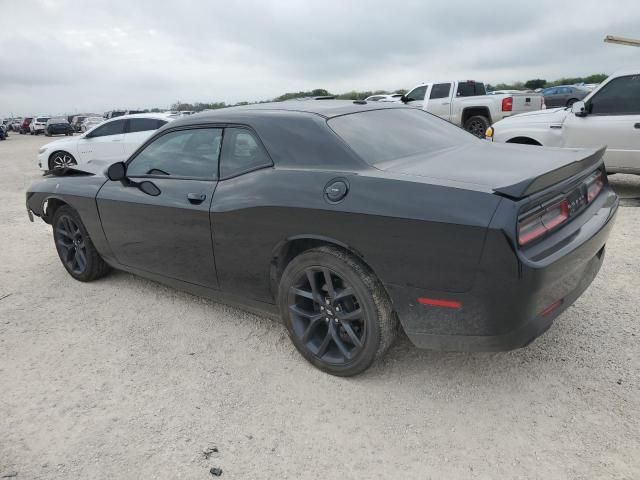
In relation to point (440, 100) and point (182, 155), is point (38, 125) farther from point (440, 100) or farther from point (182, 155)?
point (182, 155)

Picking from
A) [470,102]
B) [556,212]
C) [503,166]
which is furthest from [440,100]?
[556,212]

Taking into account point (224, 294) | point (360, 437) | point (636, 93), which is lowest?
point (360, 437)

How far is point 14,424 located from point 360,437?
1.85 meters

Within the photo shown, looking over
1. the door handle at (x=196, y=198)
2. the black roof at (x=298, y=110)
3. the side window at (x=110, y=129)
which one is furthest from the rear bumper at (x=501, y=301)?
the side window at (x=110, y=129)

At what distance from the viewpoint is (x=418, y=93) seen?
52.7 feet

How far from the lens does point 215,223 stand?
312 cm

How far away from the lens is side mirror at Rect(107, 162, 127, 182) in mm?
3713

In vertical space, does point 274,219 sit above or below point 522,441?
above

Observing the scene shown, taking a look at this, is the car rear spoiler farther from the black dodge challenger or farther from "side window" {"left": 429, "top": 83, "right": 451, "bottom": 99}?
"side window" {"left": 429, "top": 83, "right": 451, "bottom": 99}

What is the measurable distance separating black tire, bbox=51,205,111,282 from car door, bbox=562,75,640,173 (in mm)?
6115

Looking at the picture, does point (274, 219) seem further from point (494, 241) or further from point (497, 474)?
point (497, 474)

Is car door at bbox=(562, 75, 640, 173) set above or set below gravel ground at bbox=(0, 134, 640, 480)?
above

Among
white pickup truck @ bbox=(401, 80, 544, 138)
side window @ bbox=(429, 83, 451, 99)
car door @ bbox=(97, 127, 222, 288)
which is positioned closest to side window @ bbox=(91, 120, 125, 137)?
white pickup truck @ bbox=(401, 80, 544, 138)

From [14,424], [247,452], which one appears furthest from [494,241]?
[14,424]
